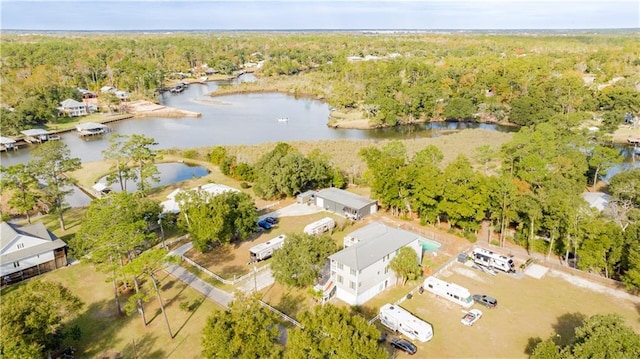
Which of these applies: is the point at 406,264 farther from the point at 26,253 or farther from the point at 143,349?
the point at 26,253

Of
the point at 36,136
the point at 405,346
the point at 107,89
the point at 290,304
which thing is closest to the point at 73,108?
the point at 36,136

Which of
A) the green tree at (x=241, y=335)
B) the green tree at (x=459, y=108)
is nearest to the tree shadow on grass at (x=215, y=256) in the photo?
the green tree at (x=241, y=335)

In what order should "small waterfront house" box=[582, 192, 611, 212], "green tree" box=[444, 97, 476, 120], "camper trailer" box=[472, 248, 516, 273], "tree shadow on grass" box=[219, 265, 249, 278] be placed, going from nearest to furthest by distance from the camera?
"camper trailer" box=[472, 248, 516, 273] → "tree shadow on grass" box=[219, 265, 249, 278] → "small waterfront house" box=[582, 192, 611, 212] → "green tree" box=[444, 97, 476, 120]

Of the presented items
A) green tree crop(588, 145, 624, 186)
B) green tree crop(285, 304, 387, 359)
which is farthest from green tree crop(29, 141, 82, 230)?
green tree crop(588, 145, 624, 186)

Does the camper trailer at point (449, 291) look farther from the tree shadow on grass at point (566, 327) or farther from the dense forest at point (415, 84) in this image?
the dense forest at point (415, 84)

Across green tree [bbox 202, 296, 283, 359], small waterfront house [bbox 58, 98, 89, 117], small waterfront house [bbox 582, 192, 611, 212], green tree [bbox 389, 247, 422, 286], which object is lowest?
green tree [bbox 389, 247, 422, 286]

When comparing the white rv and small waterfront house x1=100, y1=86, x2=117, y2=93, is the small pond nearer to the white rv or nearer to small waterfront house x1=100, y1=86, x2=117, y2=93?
the white rv
